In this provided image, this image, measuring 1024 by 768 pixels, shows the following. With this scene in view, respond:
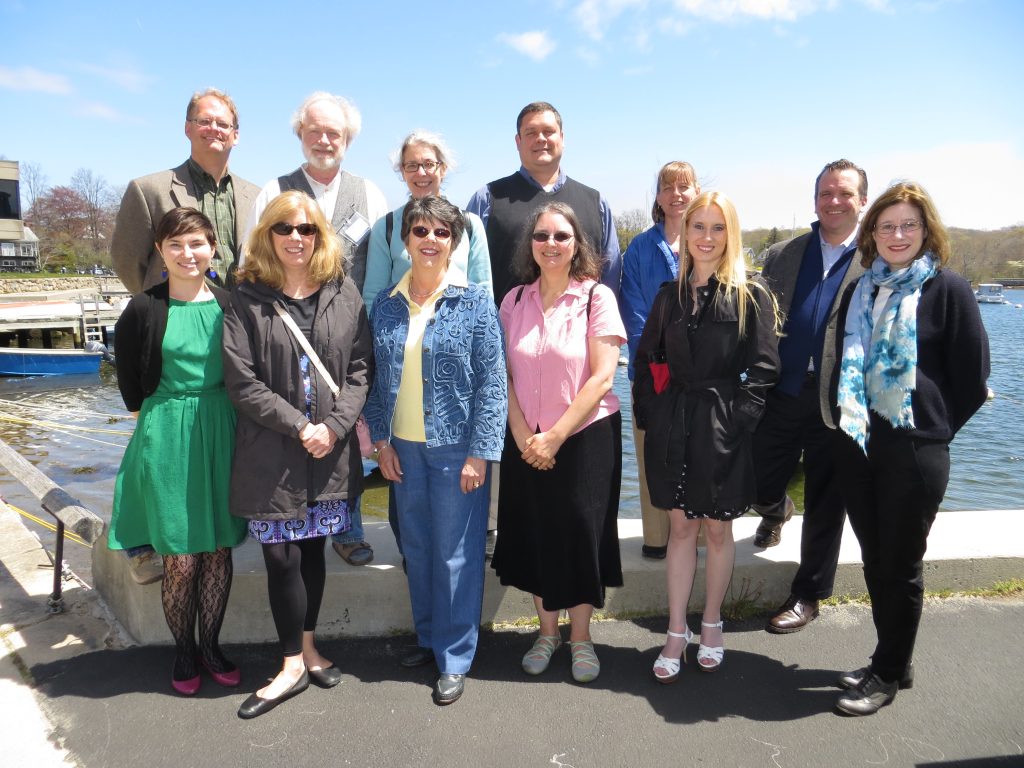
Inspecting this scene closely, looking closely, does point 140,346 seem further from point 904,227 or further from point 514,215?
point 904,227

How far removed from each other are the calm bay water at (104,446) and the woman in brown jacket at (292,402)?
10.5 feet

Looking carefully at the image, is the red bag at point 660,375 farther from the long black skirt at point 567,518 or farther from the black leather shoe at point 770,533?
the black leather shoe at point 770,533

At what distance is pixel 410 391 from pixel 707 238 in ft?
4.75

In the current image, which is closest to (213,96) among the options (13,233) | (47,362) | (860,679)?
(860,679)

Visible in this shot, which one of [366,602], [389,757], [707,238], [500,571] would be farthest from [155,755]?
[707,238]

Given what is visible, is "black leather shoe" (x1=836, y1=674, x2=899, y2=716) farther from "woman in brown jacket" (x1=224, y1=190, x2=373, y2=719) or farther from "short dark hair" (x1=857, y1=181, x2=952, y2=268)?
"woman in brown jacket" (x1=224, y1=190, x2=373, y2=719)

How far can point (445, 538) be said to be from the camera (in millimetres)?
3012

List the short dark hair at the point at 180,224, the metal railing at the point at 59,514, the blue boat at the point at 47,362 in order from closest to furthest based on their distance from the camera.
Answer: the short dark hair at the point at 180,224
the metal railing at the point at 59,514
the blue boat at the point at 47,362

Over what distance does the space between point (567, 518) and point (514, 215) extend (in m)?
1.68

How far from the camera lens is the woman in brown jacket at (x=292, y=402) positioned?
9.14 feet

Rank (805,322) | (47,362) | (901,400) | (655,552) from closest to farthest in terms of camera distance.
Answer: (901,400) → (805,322) → (655,552) → (47,362)

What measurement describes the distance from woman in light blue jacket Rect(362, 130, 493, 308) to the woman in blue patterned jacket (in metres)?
0.22

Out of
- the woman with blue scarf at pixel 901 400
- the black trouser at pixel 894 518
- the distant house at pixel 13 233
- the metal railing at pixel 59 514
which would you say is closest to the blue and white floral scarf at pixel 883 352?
the woman with blue scarf at pixel 901 400

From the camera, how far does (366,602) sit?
11.5 feet
